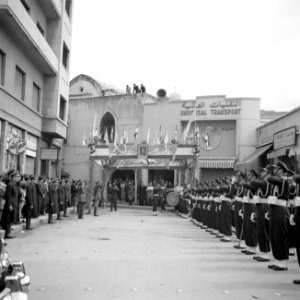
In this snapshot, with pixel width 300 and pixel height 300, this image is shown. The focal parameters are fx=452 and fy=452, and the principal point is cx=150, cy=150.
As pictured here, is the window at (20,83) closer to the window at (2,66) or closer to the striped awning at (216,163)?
the window at (2,66)

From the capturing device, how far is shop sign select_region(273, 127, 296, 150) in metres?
23.1

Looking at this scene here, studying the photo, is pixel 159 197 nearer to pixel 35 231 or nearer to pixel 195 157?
pixel 195 157

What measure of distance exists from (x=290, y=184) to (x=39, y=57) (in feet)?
55.6

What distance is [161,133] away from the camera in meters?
33.9

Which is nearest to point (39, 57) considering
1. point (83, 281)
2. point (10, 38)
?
point (10, 38)

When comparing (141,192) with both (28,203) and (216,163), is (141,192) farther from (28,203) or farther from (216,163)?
(28,203)

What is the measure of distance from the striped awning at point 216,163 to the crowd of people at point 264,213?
18094 mm

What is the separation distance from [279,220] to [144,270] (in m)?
2.75

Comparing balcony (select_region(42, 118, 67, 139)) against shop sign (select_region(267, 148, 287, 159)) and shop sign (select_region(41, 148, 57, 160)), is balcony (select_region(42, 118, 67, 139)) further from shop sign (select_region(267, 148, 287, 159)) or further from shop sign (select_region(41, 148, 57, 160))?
shop sign (select_region(267, 148, 287, 159))

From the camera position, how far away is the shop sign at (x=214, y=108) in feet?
109

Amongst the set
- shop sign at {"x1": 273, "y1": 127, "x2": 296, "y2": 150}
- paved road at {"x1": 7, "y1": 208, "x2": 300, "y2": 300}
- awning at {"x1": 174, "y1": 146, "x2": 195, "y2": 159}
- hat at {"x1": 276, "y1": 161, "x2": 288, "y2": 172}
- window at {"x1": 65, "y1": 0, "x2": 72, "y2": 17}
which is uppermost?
window at {"x1": 65, "y1": 0, "x2": 72, "y2": 17}

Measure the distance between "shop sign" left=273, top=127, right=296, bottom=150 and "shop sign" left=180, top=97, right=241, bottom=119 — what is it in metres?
6.99

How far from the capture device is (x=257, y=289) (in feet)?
21.7

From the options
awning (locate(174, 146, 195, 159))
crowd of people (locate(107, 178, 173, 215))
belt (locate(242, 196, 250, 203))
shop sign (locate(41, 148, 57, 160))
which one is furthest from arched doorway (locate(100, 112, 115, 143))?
belt (locate(242, 196, 250, 203))
